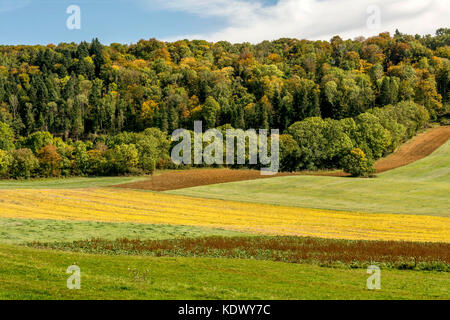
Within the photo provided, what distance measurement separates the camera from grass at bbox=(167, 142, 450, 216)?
61875 millimetres

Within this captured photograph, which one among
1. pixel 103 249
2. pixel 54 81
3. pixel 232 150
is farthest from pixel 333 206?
pixel 54 81

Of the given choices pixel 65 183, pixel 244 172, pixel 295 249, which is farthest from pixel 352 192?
pixel 65 183

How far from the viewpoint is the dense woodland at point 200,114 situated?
10794 cm

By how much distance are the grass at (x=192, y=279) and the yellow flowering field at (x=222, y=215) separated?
17348 millimetres

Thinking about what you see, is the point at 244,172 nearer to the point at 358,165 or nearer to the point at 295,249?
the point at 358,165

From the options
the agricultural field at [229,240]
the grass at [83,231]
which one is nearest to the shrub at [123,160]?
the agricultural field at [229,240]

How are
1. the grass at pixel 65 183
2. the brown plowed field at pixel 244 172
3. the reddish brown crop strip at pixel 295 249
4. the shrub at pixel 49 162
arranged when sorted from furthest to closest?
the shrub at pixel 49 162, the brown plowed field at pixel 244 172, the grass at pixel 65 183, the reddish brown crop strip at pixel 295 249

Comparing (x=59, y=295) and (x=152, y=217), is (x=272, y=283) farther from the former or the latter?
(x=152, y=217)

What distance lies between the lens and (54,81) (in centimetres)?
18612

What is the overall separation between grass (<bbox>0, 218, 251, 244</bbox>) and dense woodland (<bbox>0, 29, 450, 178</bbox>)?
203 feet

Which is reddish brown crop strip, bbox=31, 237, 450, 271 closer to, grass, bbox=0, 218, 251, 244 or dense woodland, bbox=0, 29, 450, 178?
grass, bbox=0, 218, 251, 244

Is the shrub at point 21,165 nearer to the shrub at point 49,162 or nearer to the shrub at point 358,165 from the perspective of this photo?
the shrub at point 49,162

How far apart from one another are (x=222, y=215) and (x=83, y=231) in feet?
66.9

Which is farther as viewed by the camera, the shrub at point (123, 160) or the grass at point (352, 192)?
the shrub at point (123, 160)
